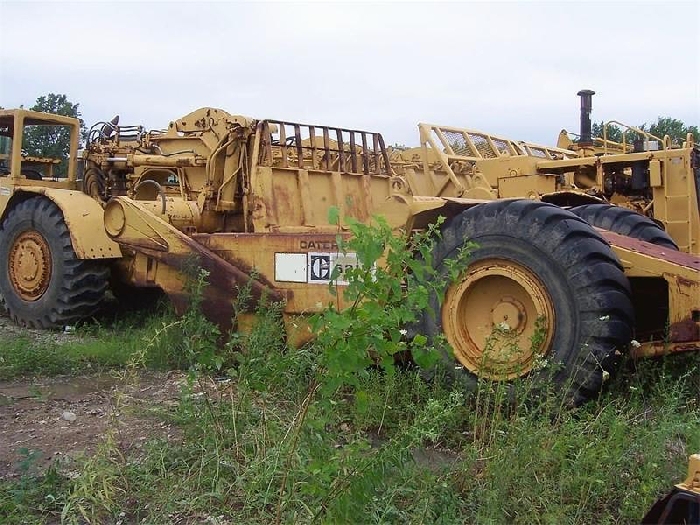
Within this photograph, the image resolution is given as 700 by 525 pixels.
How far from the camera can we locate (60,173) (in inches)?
398

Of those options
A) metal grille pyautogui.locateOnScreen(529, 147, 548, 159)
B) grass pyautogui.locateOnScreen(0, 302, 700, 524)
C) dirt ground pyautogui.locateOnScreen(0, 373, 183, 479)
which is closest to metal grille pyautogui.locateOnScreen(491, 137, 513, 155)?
metal grille pyautogui.locateOnScreen(529, 147, 548, 159)

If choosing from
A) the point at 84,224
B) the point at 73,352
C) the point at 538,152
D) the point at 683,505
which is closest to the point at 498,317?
the point at 683,505

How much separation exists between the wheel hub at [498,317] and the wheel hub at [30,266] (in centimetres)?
489

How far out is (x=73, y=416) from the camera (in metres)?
4.65

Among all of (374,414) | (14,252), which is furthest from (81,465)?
(14,252)

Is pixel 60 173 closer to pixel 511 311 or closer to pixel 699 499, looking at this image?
pixel 511 311

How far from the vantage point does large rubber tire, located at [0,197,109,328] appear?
24.5ft

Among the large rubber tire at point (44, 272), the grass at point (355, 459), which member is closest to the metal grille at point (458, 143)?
the large rubber tire at point (44, 272)

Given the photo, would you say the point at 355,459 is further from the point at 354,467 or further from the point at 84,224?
the point at 84,224

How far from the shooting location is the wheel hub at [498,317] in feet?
13.8

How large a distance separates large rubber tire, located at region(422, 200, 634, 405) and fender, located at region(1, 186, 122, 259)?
13.3 ft

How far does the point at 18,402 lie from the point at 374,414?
2493 mm

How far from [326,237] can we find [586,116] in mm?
7942

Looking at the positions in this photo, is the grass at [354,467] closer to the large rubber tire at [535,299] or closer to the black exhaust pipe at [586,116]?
the large rubber tire at [535,299]
